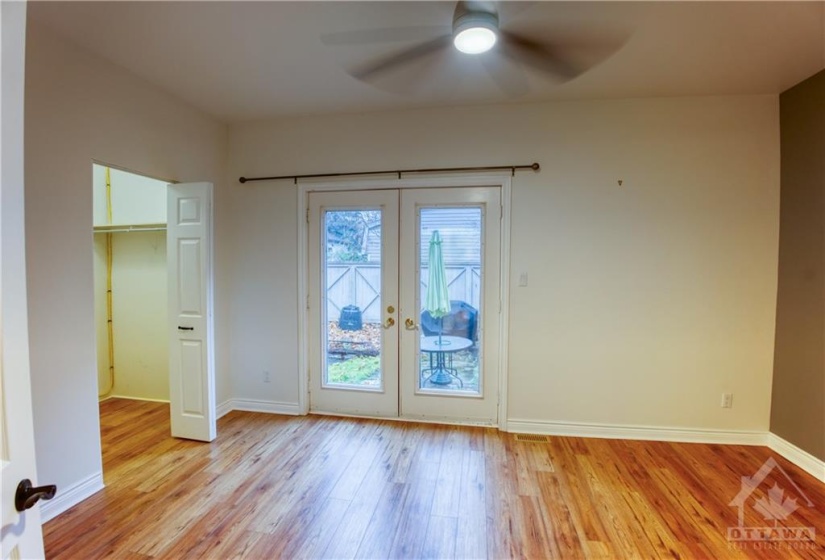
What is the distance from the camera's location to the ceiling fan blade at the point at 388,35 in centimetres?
198

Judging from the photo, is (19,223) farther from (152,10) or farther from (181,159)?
(181,159)

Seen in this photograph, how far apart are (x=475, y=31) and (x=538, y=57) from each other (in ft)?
1.68

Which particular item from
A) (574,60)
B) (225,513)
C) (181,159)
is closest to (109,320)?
(181,159)

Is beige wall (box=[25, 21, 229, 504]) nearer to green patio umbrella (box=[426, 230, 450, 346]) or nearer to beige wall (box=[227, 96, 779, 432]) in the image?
beige wall (box=[227, 96, 779, 432])

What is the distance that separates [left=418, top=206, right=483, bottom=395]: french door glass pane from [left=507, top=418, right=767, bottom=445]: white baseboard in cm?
55

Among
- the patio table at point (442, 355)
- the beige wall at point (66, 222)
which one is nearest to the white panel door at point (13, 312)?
Result: the beige wall at point (66, 222)

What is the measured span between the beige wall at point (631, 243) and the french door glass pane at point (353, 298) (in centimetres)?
58

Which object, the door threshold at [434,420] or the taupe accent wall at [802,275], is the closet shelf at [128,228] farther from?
the taupe accent wall at [802,275]

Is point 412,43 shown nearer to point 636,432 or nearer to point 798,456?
point 636,432

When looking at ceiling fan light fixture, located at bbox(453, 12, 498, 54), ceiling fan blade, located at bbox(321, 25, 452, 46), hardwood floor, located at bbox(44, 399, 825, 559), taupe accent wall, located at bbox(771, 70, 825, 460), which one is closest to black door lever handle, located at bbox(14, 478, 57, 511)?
hardwood floor, located at bbox(44, 399, 825, 559)

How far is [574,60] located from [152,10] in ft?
7.81

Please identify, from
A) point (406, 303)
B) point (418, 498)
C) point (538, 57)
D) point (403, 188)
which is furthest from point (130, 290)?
point (538, 57)

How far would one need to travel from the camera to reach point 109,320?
12.6ft

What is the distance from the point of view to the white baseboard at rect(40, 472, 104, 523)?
79.3 inches
